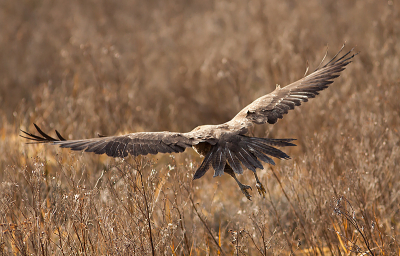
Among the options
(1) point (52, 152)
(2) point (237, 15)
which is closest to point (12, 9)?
(2) point (237, 15)

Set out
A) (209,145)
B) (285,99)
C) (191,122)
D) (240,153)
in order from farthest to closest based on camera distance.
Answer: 1. (191,122)
2. (285,99)
3. (209,145)
4. (240,153)

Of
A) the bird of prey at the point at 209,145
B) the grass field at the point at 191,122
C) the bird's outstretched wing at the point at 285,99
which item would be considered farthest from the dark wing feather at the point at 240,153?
the bird's outstretched wing at the point at 285,99

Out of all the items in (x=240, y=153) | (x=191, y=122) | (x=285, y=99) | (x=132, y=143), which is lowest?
(x=240, y=153)

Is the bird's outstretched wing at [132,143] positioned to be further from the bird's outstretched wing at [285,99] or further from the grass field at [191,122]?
the bird's outstretched wing at [285,99]

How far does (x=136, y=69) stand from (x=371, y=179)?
8644 mm

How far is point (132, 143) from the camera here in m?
3.40

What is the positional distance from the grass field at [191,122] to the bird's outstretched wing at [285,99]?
1.64 ft

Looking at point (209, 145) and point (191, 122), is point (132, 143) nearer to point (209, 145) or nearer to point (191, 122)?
point (209, 145)

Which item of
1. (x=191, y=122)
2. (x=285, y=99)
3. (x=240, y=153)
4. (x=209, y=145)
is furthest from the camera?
(x=191, y=122)

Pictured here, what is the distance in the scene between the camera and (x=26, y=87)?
45.3ft

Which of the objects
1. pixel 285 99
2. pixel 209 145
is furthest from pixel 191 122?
pixel 209 145

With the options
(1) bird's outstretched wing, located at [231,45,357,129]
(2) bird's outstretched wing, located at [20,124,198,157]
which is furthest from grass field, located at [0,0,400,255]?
(1) bird's outstretched wing, located at [231,45,357,129]

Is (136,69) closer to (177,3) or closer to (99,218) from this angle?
(177,3)

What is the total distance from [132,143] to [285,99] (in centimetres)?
186
